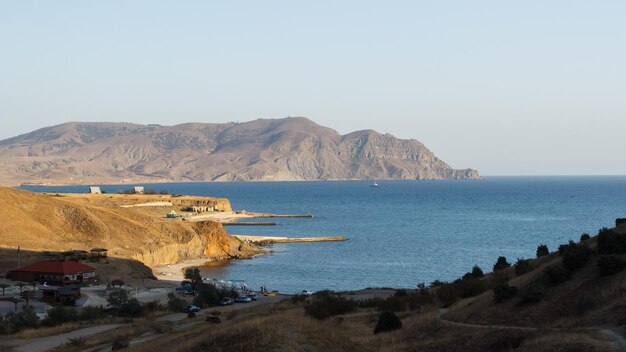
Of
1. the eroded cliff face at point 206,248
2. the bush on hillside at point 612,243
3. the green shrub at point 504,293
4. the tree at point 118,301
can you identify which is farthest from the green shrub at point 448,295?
the eroded cliff face at point 206,248

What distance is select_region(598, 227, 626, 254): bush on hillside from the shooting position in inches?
1200

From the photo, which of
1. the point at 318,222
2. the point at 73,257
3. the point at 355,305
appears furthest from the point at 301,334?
the point at 318,222

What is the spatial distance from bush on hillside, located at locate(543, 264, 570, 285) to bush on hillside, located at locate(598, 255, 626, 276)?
5.25ft

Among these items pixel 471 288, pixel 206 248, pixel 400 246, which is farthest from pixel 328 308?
pixel 400 246

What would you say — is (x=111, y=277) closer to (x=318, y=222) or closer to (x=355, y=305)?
(x=355, y=305)

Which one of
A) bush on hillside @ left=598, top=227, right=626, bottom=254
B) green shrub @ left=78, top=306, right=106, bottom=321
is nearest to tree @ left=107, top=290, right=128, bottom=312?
green shrub @ left=78, top=306, right=106, bottom=321

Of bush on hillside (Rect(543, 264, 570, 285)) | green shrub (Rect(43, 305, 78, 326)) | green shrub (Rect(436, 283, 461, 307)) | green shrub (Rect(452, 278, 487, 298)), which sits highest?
bush on hillside (Rect(543, 264, 570, 285))

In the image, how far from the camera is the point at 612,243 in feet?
101

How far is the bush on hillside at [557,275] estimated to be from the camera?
97.7 ft

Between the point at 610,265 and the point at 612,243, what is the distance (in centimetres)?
301

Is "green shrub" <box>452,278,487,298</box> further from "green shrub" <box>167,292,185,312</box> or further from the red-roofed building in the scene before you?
the red-roofed building

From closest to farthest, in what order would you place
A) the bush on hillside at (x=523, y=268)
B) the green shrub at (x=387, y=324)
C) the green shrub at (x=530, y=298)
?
the green shrub at (x=530, y=298)
the green shrub at (x=387, y=324)
the bush on hillside at (x=523, y=268)

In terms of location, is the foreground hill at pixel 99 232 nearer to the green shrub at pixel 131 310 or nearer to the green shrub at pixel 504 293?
the green shrub at pixel 131 310

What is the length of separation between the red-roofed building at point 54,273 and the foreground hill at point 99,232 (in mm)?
13876
